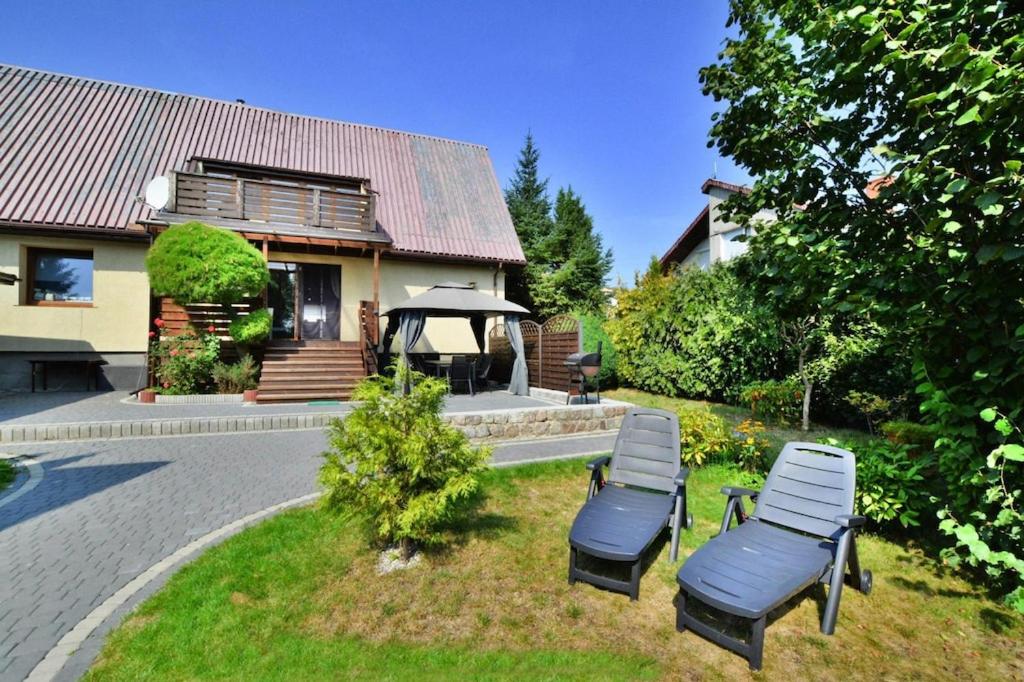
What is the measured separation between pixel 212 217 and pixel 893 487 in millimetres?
14396

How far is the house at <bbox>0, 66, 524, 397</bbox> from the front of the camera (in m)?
11.9

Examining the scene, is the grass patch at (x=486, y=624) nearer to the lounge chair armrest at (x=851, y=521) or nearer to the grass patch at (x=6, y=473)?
the lounge chair armrest at (x=851, y=521)

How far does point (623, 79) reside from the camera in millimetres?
13367

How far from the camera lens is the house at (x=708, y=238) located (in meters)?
19.4

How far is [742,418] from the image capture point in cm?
920

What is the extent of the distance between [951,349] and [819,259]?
111 cm

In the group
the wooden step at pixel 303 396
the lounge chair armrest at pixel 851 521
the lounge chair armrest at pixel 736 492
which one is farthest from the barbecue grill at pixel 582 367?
the lounge chair armrest at pixel 851 521

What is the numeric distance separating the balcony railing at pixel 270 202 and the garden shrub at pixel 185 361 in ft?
11.1

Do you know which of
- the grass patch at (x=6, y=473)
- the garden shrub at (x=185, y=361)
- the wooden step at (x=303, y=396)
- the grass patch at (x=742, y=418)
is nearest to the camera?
the grass patch at (x=6, y=473)

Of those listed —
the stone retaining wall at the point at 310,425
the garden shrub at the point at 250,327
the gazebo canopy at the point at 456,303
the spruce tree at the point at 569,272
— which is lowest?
the stone retaining wall at the point at 310,425

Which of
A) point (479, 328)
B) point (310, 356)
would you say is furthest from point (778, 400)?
point (310, 356)

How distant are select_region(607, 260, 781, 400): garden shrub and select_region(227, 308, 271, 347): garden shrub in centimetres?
959

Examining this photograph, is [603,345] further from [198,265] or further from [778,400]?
[198,265]

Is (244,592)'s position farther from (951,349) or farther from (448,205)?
(448,205)
